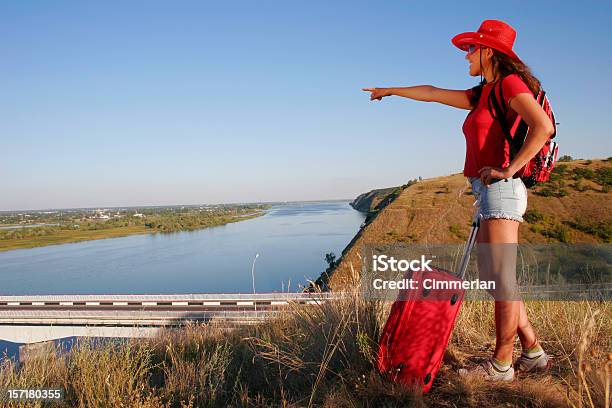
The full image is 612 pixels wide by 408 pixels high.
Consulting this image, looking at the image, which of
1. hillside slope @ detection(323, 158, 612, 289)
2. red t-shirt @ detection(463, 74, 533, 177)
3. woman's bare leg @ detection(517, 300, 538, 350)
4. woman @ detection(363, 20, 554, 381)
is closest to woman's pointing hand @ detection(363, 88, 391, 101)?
woman @ detection(363, 20, 554, 381)

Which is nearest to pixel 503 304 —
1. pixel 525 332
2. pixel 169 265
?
pixel 525 332

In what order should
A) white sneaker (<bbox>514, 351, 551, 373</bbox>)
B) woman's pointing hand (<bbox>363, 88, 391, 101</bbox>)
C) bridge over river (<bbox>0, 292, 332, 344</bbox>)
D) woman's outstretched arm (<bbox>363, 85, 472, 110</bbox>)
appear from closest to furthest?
white sneaker (<bbox>514, 351, 551, 373</bbox>), woman's outstretched arm (<bbox>363, 85, 472, 110</bbox>), woman's pointing hand (<bbox>363, 88, 391, 101</bbox>), bridge over river (<bbox>0, 292, 332, 344</bbox>)

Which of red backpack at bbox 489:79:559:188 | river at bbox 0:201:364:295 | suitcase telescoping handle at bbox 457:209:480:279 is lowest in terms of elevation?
river at bbox 0:201:364:295

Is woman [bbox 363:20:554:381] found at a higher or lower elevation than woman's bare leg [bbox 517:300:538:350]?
higher

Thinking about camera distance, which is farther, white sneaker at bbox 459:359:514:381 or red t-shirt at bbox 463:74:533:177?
white sneaker at bbox 459:359:514:381

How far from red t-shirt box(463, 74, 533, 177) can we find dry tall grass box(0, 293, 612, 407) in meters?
0.83

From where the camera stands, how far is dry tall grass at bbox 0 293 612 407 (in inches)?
76.4

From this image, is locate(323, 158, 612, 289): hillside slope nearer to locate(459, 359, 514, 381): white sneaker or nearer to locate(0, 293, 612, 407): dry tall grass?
locate(0, 293, 612, 407): dry tall grass

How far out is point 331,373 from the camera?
241cm

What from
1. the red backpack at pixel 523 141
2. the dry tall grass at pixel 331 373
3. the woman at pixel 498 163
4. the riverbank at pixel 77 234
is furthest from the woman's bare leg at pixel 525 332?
the riverbank at pixel 77 234

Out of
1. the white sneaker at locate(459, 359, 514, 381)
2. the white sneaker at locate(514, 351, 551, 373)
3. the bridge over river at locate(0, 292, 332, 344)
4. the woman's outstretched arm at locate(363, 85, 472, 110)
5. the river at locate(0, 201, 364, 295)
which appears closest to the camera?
the white sneaker at locate(459, 359, 514, 381)

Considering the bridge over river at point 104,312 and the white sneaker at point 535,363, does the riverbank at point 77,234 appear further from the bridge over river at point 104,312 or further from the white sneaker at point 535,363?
the white sneaker at point 535,363

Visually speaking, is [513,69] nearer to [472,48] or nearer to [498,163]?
[472,48]

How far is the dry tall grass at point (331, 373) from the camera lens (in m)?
1.94
